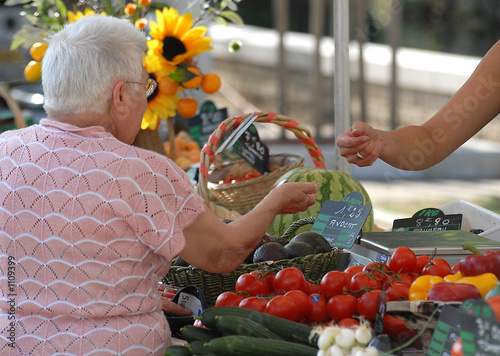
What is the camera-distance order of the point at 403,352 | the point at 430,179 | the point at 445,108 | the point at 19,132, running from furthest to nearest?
the point at 430,179, the point at 445,108, the point at 19,132, the point at 403,352

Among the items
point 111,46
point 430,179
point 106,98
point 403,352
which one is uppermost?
point 111,46

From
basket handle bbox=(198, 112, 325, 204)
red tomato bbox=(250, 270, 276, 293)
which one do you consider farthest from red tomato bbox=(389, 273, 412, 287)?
basket handle bbox=(198, 112, 325, 204)

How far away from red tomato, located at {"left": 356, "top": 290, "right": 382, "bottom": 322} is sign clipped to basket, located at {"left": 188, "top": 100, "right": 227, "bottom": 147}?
207 cm

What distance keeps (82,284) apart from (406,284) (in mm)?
781

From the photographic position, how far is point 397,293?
157cm

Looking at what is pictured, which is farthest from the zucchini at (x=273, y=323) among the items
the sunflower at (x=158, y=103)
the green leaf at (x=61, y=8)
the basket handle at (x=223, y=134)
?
the green leaf at (x=61, y=8)

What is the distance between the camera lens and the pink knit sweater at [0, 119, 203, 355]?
59.0 inches

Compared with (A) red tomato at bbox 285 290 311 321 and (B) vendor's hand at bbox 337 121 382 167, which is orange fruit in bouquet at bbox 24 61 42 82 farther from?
(A) red tomato at bbox 285 290 311 321

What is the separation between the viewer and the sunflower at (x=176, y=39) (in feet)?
9.48

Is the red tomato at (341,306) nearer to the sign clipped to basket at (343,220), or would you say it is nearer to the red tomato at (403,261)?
the red tomato at (403,261)

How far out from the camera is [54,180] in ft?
4.95

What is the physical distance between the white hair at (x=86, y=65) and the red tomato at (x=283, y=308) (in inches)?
24.3

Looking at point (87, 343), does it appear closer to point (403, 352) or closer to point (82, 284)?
point (82, 284)

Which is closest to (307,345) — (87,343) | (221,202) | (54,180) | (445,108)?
(87,343)
